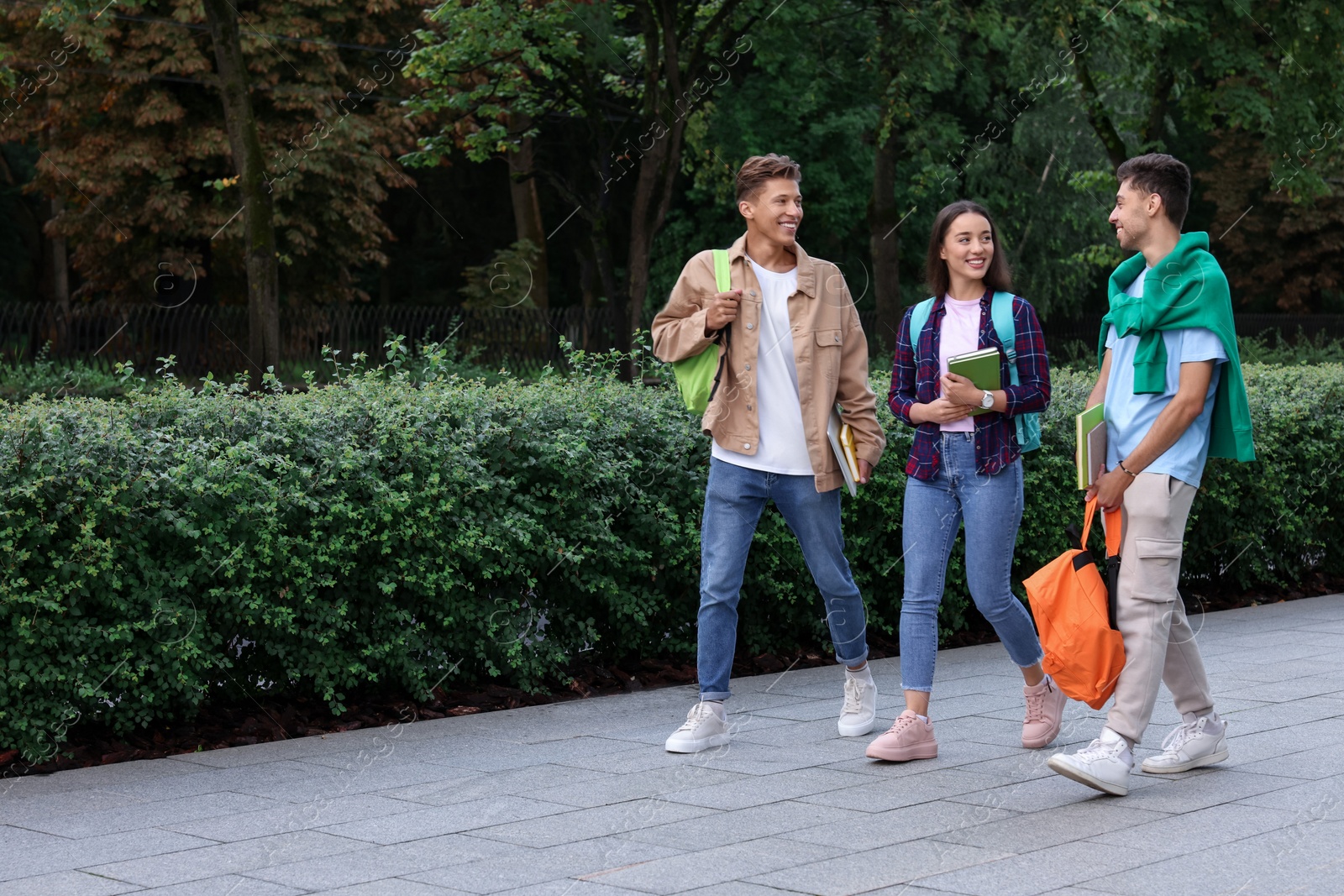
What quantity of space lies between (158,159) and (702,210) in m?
13.2

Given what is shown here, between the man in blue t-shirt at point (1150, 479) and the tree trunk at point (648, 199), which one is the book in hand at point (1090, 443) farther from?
the tree trunk at point (648, 199)

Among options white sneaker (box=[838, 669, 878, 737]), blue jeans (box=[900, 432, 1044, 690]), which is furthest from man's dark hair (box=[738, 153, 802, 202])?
white sneaker (box=[838, 669, 878, 737])

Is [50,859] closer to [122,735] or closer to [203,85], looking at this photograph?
[122,735]

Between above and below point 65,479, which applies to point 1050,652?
below

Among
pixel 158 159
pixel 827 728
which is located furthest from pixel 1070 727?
pixel 158 159

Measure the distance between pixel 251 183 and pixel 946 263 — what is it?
14179 millimetres

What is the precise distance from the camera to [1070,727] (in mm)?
6059

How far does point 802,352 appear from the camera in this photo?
563cm

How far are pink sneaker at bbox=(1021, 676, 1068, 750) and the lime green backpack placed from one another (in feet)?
5.21

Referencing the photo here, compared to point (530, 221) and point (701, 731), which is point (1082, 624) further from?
point (530, 221)

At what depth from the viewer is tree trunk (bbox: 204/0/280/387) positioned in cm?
1814

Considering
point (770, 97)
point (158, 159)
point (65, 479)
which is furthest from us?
point (770, 97)

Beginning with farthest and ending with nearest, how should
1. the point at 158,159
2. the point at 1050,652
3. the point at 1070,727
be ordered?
1. the point at 158,159
2. the point at 1070,727
3. the point at 1050,652

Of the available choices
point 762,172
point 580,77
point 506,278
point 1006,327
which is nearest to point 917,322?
point 1006,327
